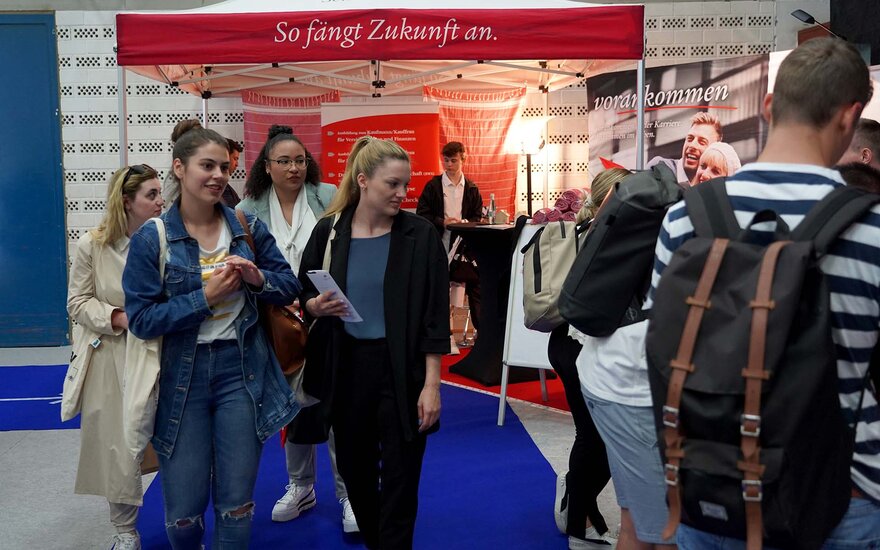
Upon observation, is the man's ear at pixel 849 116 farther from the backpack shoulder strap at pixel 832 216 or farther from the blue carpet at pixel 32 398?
the blue carpet at pixel 32 398

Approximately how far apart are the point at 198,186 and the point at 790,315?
212 centimetres

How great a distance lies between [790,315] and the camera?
52.1 inches

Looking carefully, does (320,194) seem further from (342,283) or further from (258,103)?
(258,103)

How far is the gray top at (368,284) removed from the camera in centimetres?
303

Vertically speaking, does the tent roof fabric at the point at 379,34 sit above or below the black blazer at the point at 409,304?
above

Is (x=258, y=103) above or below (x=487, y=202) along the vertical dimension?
above

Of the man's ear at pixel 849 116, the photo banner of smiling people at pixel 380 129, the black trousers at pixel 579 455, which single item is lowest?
the black trousers at pixel 579 455

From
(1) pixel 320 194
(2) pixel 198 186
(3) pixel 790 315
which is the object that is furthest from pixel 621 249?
(1) pixel 320 194

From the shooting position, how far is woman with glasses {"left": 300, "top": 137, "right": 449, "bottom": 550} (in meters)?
2.99

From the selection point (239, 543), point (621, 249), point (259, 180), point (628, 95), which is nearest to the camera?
point (621, 249)

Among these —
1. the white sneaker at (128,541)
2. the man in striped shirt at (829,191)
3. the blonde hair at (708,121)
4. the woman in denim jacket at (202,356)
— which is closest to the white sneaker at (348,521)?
the white sneaker at (128,541)

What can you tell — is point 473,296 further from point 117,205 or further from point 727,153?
point 117,205

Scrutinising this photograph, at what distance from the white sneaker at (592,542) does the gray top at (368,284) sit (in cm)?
140

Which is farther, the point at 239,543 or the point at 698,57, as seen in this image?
the point at 698,57
